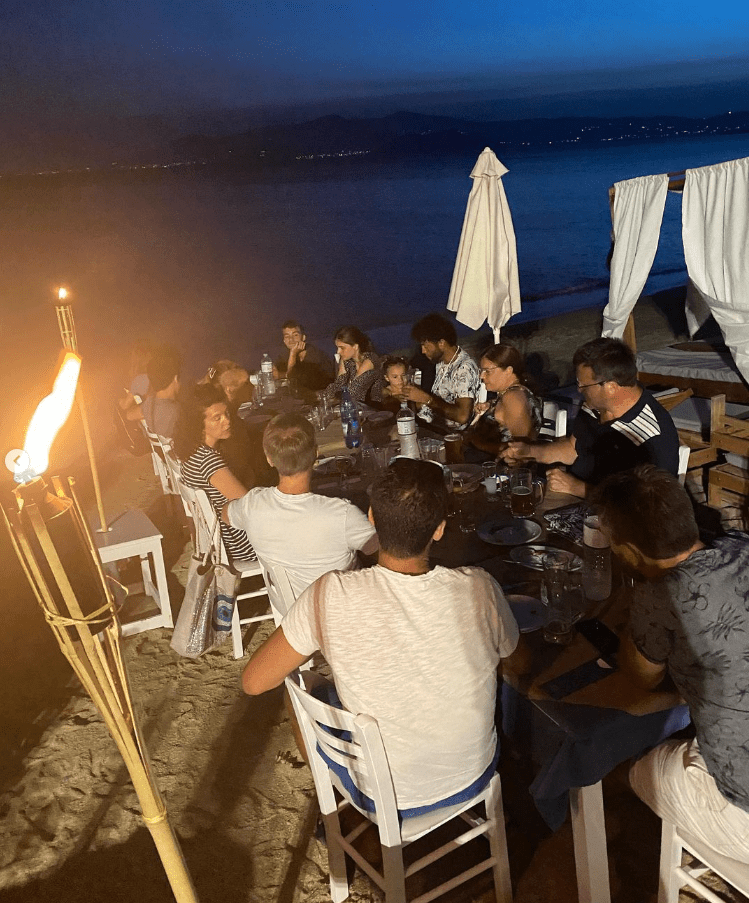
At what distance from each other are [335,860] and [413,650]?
3.63ft

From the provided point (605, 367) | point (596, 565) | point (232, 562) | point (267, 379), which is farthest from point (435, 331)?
point (596, 565)

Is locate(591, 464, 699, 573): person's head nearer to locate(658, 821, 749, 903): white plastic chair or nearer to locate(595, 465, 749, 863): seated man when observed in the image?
locate(595, 465, 749, 863): seated man

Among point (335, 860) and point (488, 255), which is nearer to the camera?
point (335, 860)

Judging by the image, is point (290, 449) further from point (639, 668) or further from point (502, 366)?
point (502, 366)

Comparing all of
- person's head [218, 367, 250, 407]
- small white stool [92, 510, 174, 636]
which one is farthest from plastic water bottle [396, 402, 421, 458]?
person's head [218, 367, 250, 407]

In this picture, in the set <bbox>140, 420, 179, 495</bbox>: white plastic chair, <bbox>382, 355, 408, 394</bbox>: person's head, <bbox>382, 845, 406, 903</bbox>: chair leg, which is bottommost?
<bbox>382, 845, 406, 903</bbox>: chair leg

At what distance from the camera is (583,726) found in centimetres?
211

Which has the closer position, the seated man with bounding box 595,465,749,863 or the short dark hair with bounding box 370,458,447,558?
the seated man with bounding box 595,465,749,863

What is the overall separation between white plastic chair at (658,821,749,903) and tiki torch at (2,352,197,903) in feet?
5.41

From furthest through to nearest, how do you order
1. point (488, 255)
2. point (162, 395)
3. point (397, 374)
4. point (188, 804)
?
point (488, 255)
point (397, 374)
point (162, 395)
point (188, 804)

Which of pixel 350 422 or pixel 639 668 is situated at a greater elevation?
pixel 350 422

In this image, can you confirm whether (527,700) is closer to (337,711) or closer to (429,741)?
(429,741)

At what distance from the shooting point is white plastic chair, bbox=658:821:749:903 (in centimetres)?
207

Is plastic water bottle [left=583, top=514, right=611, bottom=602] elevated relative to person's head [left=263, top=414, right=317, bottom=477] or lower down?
lower down
